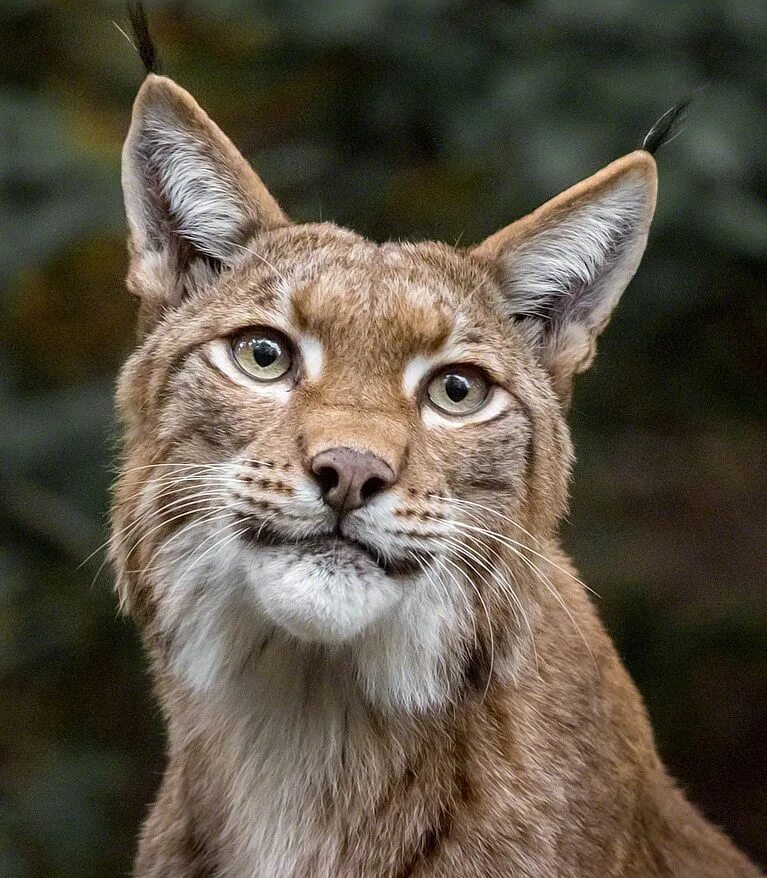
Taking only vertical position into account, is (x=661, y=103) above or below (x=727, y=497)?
above

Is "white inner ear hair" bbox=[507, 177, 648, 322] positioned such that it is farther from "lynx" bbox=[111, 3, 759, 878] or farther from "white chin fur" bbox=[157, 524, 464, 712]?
"white chin fur" bbox=[157, 524, 464, 712]

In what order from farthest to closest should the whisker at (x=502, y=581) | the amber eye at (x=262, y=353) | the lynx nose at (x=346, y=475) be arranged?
the amber eye at (x=262, y=353), the whisker at (x=502, y=581), the lynx nose at (x=346, y=475)

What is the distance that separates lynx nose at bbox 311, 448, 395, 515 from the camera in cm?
355

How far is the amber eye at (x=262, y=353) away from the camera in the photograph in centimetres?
405

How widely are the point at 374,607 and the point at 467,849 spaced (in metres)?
0.80

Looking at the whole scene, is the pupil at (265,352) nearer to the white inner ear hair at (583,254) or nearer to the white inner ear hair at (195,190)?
the white inner ear hair at (195,190)

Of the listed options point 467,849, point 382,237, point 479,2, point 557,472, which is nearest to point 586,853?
point 467,849

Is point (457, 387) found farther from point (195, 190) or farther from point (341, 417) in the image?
point (195, 190)

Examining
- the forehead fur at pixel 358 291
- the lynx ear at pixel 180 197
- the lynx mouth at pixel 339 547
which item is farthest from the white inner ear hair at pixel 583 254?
the lynx mouth at pixel 339 547

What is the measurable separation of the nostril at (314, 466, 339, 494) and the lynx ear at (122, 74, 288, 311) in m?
1.09

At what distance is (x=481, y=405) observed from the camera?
4.19m

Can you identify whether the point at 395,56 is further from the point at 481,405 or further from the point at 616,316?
the point at 481,405

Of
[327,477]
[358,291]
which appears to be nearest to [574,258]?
[358,291]

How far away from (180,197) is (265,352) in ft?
2.02
